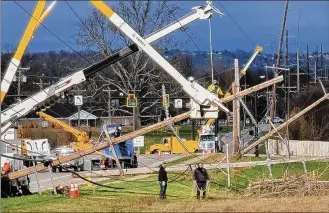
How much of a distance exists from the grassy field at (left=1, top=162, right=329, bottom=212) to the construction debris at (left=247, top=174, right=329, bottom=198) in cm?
115

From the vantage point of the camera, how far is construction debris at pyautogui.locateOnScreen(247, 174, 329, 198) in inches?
1332

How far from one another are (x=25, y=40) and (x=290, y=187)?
13.8 metres

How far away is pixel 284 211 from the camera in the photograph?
78.6ft

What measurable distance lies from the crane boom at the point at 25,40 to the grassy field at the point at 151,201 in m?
4.89

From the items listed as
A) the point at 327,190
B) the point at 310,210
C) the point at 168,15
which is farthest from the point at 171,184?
the point at 168,15

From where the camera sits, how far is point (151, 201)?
29.0 m

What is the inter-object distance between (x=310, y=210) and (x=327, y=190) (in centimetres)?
1001

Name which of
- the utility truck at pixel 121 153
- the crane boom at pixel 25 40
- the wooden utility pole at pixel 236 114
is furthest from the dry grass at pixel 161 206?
the utility truck at pixel 121 153

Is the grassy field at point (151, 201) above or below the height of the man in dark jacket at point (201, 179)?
below

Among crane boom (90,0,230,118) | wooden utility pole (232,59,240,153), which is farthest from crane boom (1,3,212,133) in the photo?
wooden utility pole (232,59,240,153)

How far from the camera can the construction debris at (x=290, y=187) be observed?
33844 mm

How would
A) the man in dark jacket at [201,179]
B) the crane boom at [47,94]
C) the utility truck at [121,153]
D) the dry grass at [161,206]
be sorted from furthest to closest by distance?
1. the utility truck at [121,153]
2. the crane boom at [47,94]
3. the man in dark jacket at [201,179]
4. the dry grass at [161,206]

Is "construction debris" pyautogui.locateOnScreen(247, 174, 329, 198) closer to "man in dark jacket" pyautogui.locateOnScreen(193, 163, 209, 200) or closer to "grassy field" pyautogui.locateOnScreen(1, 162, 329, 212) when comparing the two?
"grassy field" pyautogui.locateOnScreen(1, 162, 329, 212)

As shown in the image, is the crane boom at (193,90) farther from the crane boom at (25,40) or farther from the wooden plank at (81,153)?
the wooden plank at (81,153)
